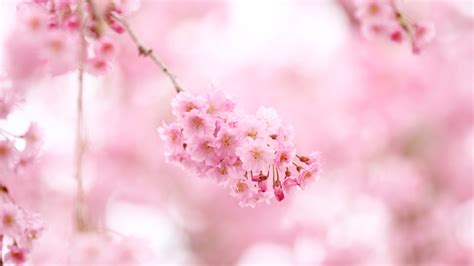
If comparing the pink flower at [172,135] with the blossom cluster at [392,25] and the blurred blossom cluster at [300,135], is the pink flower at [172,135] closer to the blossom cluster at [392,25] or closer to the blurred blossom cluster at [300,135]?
the blossom cluster at [392,25]

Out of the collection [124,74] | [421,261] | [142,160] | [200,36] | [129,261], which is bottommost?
[129,261]

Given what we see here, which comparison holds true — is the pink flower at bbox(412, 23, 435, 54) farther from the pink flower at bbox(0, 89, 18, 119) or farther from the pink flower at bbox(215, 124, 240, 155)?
the pink flower at bbox(0, 89, 18, 119)

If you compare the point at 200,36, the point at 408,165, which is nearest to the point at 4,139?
the point at 408,165

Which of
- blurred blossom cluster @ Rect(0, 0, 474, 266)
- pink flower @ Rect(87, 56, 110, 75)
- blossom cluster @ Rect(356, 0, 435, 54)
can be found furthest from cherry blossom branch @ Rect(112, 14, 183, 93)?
blurred blossom cluster @ Rect(0, 0, 474, 266)

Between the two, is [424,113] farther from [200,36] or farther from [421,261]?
[200,36]

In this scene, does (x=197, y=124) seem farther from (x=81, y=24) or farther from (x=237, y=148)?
(x=81, y=24)

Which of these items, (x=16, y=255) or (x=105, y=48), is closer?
(x=16, y=255)

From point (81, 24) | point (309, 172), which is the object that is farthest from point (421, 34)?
point (81, 24)
